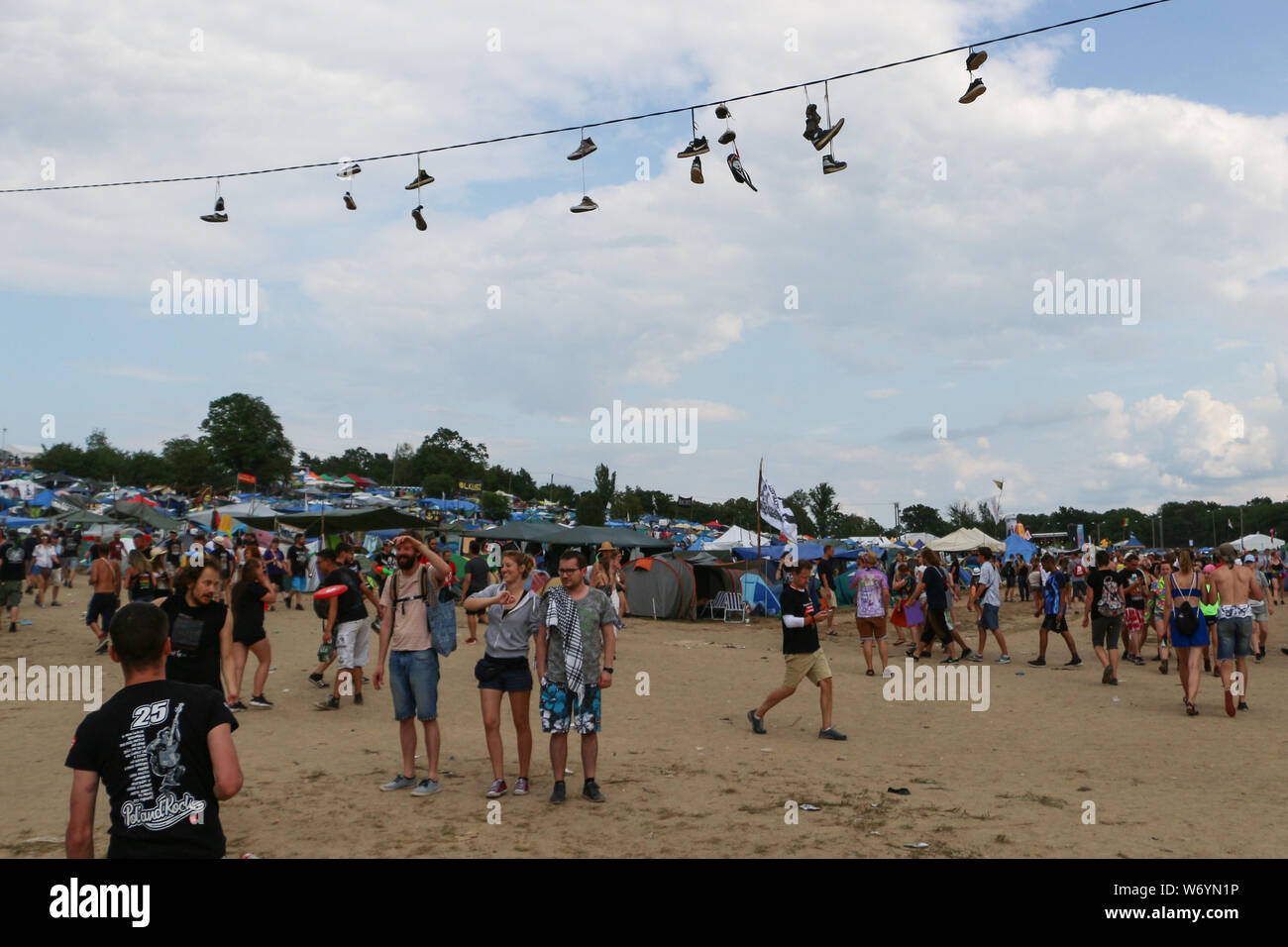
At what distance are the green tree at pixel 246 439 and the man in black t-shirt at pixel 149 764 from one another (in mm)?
76098

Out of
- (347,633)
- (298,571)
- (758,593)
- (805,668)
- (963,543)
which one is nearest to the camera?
(805,668)

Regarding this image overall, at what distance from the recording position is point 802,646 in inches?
343

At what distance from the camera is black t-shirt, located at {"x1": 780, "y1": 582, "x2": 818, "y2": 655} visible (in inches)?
341

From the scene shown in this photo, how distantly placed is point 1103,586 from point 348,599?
378 inches

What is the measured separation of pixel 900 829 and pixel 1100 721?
531 cm

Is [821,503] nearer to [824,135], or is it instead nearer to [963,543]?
[963,543]

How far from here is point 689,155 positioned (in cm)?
1009

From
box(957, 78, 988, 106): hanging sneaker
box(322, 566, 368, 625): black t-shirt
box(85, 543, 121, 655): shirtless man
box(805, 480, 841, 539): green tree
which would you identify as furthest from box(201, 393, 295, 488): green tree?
box(957, 78, 988, 106): hanging sneaker

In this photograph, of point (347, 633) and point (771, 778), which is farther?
point (347, 633)

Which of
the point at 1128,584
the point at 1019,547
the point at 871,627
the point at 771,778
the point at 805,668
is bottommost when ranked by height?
the point at 771,778

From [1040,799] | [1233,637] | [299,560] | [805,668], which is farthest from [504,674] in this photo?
[299,560]

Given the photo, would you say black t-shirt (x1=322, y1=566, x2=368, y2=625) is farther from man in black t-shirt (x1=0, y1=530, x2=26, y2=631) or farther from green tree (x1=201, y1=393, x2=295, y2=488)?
green tree (x1=201, y1=393, x2=295, y2=488)

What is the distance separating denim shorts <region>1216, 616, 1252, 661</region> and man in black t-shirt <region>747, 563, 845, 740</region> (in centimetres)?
442
